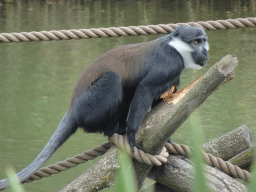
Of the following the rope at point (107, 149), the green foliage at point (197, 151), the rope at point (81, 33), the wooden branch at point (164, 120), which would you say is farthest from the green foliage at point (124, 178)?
the rope at point (81, 33)

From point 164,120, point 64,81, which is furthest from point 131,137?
point 64,81

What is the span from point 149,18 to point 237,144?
36.7 feet

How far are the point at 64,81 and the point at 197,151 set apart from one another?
6.60m

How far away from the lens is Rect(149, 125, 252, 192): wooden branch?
2.24 metres

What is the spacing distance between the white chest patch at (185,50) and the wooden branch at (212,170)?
1.78 ft

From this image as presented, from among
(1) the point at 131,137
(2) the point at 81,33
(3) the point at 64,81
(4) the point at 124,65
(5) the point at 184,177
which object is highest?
(2) the point at 81,33

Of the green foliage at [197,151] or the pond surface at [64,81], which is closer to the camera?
the green foliage at [197,151]

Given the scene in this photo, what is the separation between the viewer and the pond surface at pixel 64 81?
16.5 ft

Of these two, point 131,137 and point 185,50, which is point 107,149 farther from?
point 185,50

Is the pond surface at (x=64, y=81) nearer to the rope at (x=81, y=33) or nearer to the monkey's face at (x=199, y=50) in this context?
the monkey's face at (x=199, y=50)

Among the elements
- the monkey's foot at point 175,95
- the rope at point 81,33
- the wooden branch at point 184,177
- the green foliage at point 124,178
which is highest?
the green foliage at point 124,178

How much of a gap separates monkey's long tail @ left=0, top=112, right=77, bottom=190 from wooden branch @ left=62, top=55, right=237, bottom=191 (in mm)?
236

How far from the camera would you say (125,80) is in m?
2.37

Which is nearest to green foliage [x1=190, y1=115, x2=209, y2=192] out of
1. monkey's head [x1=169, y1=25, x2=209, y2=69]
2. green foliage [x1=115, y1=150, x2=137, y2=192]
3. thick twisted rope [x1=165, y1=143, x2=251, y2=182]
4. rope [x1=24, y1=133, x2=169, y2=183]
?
green foliage [x1=115, y1=150, x2=137, y2=192]
